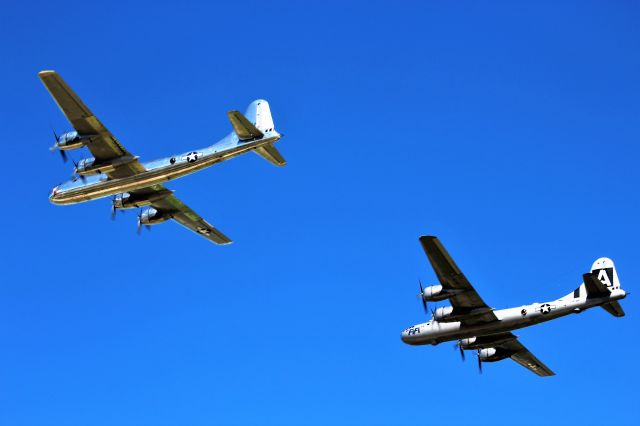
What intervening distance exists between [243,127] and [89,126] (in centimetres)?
974

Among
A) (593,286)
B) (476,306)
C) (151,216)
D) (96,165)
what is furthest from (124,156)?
(593,286)

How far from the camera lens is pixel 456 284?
61.3 m

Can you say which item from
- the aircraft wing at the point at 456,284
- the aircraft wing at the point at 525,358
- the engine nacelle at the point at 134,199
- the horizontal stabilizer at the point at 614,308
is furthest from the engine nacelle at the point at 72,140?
the horizontal stabilizer at the point at 614,308

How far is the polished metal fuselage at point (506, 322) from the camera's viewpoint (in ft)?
198

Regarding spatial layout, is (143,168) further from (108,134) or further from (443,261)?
(443,261)

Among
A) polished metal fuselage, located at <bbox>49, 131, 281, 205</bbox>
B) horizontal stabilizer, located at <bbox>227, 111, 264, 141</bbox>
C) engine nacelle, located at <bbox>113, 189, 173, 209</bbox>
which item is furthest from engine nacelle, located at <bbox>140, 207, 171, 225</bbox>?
horizontal stabilizer, located at <bbox>227, 111, 264, 141</bbox>

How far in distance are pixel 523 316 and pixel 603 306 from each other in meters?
4.71

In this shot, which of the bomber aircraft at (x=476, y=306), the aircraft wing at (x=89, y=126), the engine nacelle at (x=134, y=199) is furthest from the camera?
the engine nacelle at (x=134, y=199)

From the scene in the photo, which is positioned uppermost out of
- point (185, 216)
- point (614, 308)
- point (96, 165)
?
point (96, 165)

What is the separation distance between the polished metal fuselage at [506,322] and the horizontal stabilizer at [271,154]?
1360cm

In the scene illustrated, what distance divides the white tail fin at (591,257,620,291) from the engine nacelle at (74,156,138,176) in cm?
2942

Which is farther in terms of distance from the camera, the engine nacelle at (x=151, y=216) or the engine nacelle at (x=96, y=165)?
the engine nacelle at (x=151, y=216)

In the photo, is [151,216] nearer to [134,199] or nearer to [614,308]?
[134,199]

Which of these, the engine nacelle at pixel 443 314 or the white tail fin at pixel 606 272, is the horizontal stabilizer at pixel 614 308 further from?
the engine nacelle at pixel 443 314
